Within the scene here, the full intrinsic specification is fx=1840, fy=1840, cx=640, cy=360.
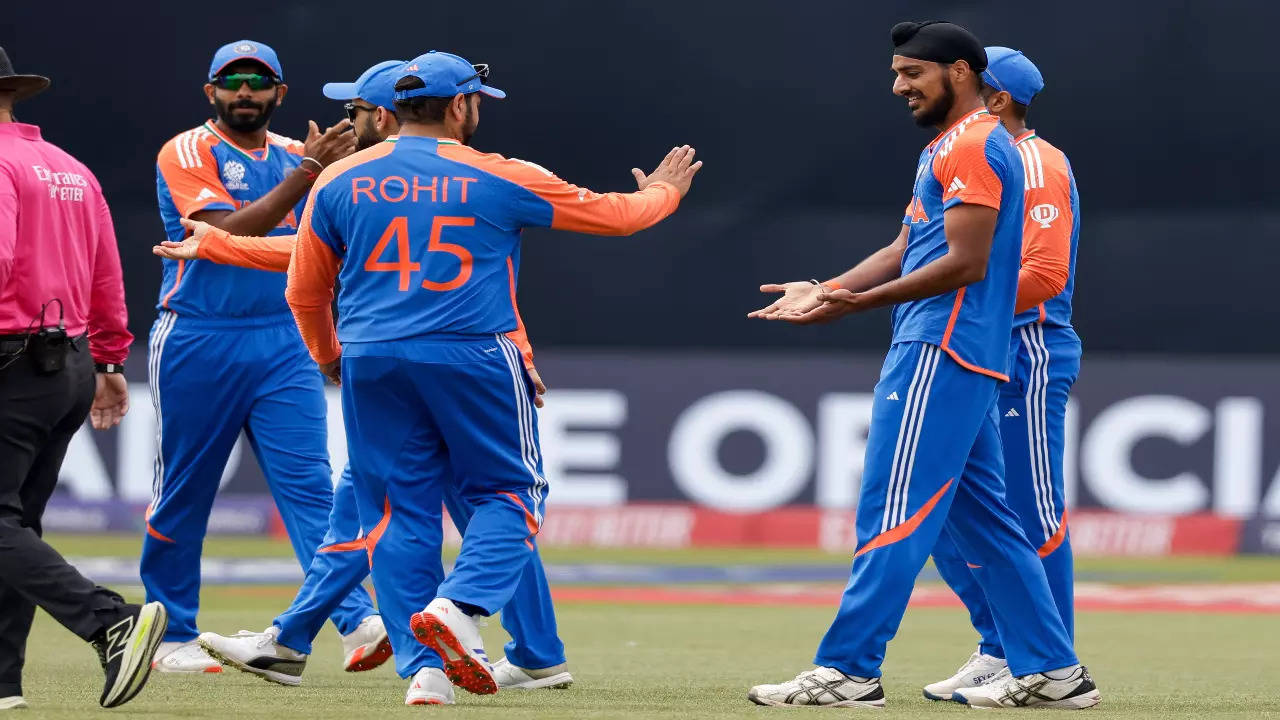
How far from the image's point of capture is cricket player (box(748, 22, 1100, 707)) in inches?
204

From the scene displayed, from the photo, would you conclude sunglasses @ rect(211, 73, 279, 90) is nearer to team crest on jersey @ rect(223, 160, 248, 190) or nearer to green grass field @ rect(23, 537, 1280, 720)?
team crest on jersey @ rect(223, 160, 248, 190)

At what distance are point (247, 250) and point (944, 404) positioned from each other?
7.41 feet

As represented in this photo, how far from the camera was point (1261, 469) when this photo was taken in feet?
38.6

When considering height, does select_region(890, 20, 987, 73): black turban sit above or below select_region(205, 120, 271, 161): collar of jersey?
above

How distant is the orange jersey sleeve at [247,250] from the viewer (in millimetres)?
5828

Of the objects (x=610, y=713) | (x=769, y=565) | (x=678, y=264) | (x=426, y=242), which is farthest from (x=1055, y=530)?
(x=678, y=264)

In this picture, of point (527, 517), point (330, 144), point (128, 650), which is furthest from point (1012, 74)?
point (128, 650)

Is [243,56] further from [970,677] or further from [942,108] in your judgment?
[970,677]

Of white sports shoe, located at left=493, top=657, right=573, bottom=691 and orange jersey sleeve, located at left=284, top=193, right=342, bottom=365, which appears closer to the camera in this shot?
orange jersey sleeve, located at left=284, top=193, right=342, bottom=365

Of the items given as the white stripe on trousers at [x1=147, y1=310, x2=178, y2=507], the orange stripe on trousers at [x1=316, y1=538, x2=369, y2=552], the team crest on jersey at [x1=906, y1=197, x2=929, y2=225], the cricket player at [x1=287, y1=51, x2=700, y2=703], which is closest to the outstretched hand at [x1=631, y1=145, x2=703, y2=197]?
the cricket player at [x1=287, y1=51, x2=700, y2=703]

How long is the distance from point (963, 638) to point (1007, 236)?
333 centimetres

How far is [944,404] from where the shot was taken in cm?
523

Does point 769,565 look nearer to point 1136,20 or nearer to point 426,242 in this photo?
point 1136,20

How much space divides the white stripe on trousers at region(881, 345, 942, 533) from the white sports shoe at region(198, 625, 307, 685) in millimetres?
1952
